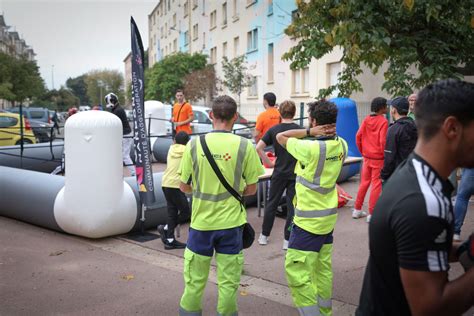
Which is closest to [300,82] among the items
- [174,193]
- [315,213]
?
[174,193]

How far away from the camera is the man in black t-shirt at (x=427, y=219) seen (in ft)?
4.66

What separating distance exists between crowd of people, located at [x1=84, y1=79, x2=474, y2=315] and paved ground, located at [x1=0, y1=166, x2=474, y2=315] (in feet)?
1.80

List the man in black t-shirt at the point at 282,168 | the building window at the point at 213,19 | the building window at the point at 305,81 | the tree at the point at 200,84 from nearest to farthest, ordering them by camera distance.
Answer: the man in black t-shirt at the point at 282,168 → the building window at the point at 305,81 → the tree at the point at 200,84 → the building window at the point at 213,19

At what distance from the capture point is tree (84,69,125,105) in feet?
304

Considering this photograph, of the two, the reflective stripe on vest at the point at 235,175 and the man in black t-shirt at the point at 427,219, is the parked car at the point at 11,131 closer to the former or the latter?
the reflective stripe on vest at the point at 235,175

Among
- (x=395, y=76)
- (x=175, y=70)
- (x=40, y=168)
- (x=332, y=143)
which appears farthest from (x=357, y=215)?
(x=175, y=70)

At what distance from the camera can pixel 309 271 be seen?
12.1 feet

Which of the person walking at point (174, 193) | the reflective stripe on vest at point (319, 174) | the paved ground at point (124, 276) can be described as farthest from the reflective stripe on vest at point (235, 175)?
the person walking at point (174, 193)

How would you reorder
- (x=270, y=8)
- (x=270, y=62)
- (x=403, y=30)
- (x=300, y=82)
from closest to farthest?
(x=403, y=30), (x=300, y=82), (x=270, y=8), (x=270, y=62)

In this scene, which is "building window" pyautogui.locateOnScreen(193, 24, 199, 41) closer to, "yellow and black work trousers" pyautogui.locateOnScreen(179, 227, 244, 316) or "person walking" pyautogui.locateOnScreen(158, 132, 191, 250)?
"person walking" pyautogui.locateOnScreen(158, 132, 191, 250)

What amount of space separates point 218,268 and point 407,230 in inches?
87.5

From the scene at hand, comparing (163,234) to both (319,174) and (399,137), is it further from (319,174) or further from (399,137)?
(399,137)

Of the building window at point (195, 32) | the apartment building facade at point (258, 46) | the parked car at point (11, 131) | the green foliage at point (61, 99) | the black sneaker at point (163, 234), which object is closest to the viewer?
the black sneaker at point (163, 234)

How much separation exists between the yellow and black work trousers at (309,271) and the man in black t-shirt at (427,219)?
2.07 meters
